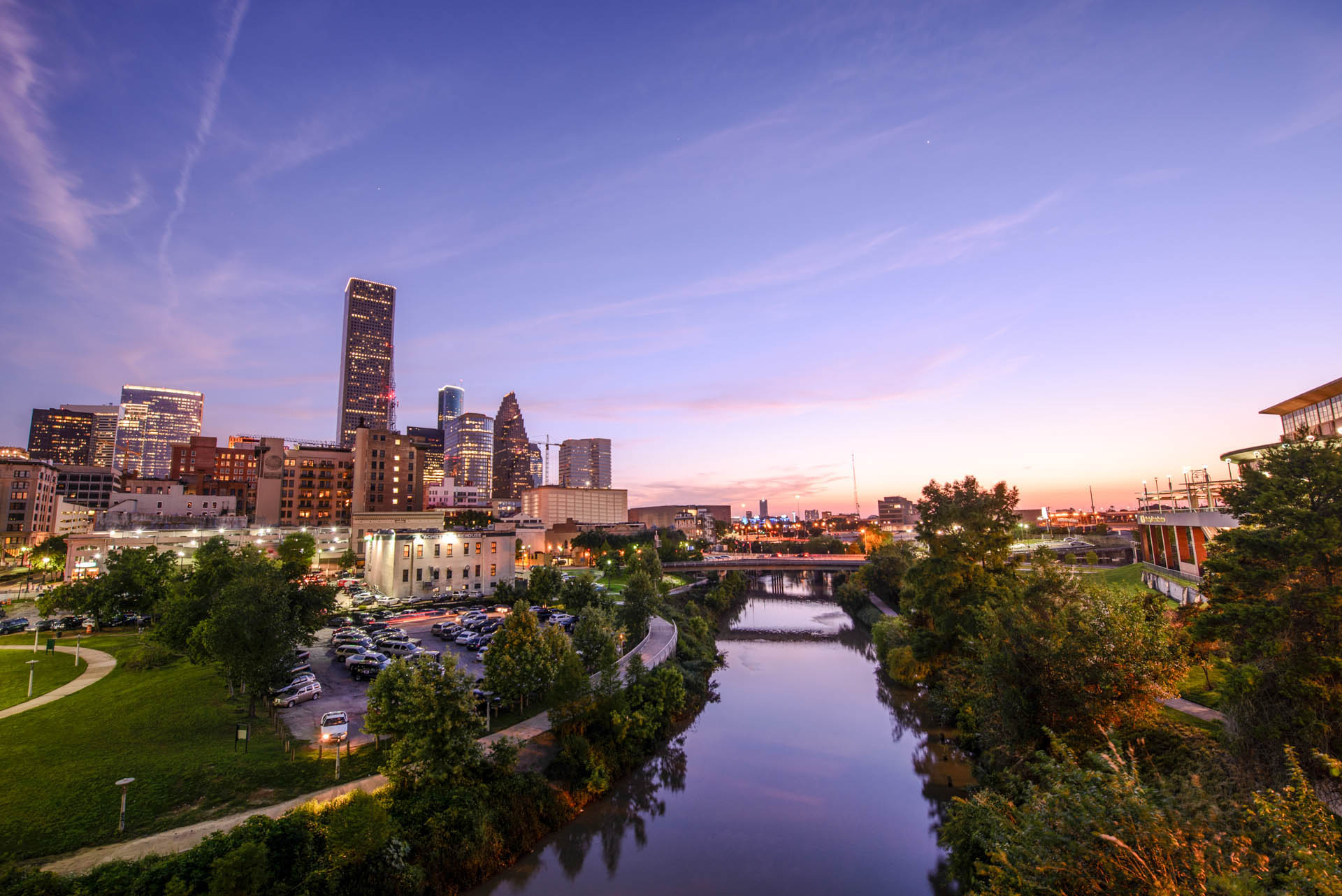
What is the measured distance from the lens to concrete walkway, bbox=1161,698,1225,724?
24.0 meters

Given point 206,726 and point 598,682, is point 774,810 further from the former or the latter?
point 206,726

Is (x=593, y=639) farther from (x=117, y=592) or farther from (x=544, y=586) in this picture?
(x=117, y=592)

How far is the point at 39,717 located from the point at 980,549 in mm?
52057

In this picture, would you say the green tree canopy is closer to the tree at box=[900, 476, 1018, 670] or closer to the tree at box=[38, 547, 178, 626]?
the tree at box=[900, 476, 1018, 670]

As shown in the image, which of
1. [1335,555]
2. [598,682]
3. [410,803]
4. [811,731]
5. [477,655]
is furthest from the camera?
[477,655]

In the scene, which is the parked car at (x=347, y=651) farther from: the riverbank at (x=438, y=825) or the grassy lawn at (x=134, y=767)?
the riverbank at (x=438, y=825)

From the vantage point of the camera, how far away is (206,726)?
89.8 ft

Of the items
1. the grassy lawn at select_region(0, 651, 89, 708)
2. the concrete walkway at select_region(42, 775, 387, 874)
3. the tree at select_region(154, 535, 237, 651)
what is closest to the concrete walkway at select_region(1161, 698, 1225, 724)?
the concrete walkway at select_region(42, 775, 387, 874)

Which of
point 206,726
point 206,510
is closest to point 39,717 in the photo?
point 206,726

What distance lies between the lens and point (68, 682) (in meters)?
33.1

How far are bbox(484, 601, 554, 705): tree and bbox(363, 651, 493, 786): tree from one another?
5.85 meters

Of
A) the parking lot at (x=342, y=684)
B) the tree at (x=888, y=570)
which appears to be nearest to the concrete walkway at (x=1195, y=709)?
the parking lot at (x=342, y=684)

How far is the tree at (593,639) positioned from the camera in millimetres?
35406

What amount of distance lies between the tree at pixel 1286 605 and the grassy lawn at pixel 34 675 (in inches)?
2004
